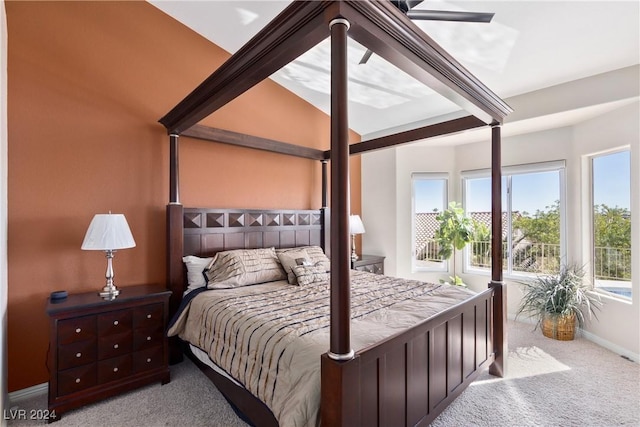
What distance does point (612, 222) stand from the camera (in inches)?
131

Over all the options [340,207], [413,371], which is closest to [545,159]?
[413,371]

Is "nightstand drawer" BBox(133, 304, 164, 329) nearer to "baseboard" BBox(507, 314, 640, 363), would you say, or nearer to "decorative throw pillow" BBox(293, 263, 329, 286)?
"decorative throw pillow" BBox(293, 263, 329, 286)

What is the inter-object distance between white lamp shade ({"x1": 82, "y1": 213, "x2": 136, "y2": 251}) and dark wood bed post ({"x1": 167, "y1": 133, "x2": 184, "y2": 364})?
19.2 inches

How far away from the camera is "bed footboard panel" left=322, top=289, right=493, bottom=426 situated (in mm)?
1308

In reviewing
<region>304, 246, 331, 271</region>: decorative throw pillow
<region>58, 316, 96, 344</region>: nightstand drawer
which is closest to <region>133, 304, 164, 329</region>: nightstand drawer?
<region>58, 316, 96, 344</region>: nightstand drawer

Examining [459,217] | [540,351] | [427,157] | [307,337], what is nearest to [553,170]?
[459,217]

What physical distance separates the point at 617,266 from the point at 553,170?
130 centimetres

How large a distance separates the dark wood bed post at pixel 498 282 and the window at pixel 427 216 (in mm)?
2283

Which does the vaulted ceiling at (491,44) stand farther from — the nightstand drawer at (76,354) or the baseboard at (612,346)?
the nightstand drawer at (76,354)

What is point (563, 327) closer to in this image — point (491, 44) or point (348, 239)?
point (491, 44)

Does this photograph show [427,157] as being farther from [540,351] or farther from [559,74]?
[540,351]

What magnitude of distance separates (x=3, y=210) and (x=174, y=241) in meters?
1.15

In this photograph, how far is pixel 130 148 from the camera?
2824 millimetres

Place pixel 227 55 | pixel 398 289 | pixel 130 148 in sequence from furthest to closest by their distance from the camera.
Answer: pixel 227 55, pixel 130 148, pixel 398 289
